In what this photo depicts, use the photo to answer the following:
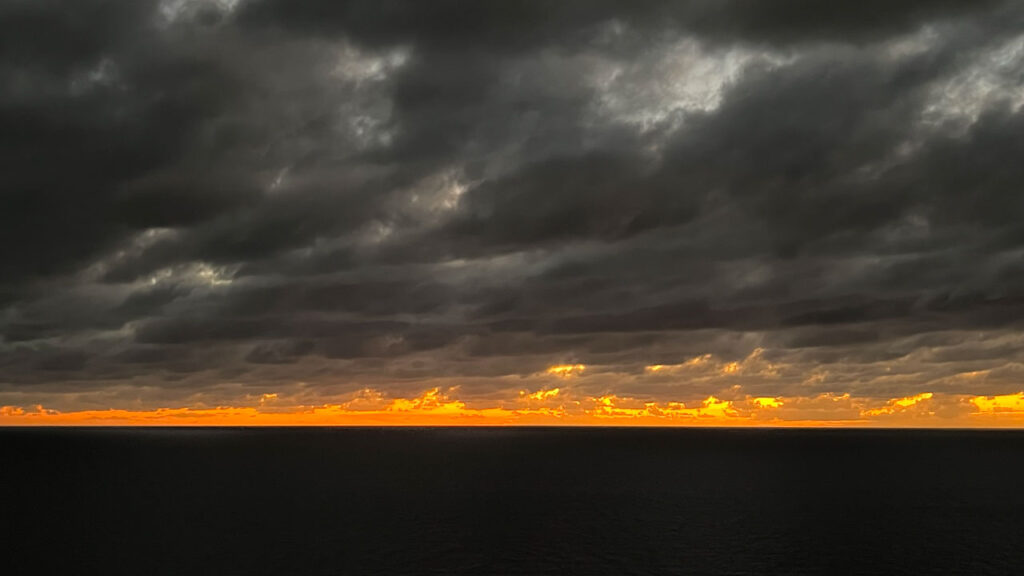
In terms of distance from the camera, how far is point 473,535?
99.8 m

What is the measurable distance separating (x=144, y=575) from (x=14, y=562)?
17593 mm

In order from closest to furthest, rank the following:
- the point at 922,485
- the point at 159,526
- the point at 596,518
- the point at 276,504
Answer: the point at 159,526 → the point at 596,518 → the point at 276,504 → the point at 922,485

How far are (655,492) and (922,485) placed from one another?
2434 inches

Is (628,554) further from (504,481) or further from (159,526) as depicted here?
(504,481)

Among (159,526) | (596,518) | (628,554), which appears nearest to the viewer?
(628,554)

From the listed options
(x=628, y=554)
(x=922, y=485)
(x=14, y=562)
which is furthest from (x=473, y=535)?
(x=922, y=485)

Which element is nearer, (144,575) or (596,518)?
(144,575)

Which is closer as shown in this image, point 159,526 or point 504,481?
point 159,526

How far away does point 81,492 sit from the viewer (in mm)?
146250

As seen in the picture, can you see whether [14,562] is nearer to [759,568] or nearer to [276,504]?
[276,504]

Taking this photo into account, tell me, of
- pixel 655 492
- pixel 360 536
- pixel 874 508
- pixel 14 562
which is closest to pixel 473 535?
pixel 360 536

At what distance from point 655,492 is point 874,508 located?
36901 millimetres

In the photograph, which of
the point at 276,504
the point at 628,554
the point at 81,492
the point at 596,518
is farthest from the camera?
the point at 81,492

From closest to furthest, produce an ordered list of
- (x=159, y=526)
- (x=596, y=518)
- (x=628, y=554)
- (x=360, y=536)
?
(x=628, y=554)
(x=360, y=536)
(x=159, y=526)
(x=596, y=518)
